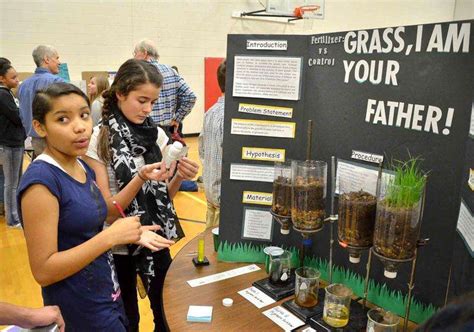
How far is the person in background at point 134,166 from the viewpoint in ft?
5.18

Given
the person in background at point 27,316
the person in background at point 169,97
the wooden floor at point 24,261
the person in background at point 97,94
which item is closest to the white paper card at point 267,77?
the person in background at point 27,316

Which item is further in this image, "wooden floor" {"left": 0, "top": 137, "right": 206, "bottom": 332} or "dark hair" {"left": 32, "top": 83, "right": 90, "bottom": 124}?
"wooden floor" {"left": 0, "top": 137, "right": 206, "bottom": 332}

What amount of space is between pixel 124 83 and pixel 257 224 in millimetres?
789

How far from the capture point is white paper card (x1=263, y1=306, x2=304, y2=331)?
117cm

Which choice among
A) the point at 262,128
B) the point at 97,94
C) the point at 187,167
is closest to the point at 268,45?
the point at 262,128

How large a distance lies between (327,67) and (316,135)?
24cm

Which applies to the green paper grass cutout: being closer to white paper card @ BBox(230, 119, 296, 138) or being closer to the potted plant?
the potted plant

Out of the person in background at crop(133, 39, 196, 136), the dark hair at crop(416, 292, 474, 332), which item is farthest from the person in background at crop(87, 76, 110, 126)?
the dark hair at crop(416, 292, 474, 332)

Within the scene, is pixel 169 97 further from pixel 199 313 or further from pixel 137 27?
pixel 137 27

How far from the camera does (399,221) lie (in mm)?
1003

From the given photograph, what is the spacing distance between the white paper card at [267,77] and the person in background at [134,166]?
0.38m

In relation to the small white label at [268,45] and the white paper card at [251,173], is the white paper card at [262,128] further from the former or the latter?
the small white label at [268,45]

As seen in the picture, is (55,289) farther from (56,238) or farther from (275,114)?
(275,114)

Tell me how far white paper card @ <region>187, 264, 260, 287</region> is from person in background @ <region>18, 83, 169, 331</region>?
195 mm
